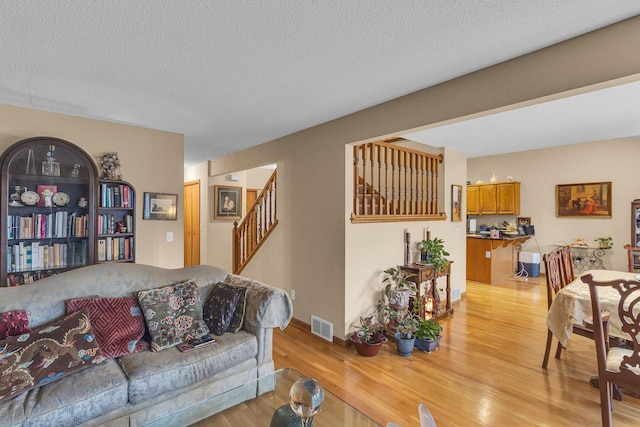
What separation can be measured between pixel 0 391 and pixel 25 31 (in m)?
1.92

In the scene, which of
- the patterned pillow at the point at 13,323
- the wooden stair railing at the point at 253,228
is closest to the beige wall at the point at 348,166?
the wooden stair railing at the point at 253,228

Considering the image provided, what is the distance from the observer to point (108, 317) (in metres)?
2.13

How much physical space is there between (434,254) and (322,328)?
1.66m

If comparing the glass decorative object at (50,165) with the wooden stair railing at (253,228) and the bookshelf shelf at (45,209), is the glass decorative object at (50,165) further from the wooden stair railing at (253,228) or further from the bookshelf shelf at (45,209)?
the wooden stair railing at (253,228)

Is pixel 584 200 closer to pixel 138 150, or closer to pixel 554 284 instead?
pixel 554 284

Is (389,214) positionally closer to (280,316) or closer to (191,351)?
(280,316)

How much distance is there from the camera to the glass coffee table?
148 centimetres

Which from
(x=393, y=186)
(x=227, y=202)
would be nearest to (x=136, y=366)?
(x=393, y=186)

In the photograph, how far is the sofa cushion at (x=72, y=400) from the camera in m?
1.51

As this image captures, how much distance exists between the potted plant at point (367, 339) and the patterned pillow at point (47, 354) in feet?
6.90

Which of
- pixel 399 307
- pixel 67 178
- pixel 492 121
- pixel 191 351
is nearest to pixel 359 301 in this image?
pixel 399 307

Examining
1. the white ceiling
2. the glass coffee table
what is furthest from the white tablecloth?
the glass coffee table

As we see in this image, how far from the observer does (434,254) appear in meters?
3.86

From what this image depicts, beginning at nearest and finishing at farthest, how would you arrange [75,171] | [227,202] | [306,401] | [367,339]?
[306,401], [75,171], [367,339], [227,202]
